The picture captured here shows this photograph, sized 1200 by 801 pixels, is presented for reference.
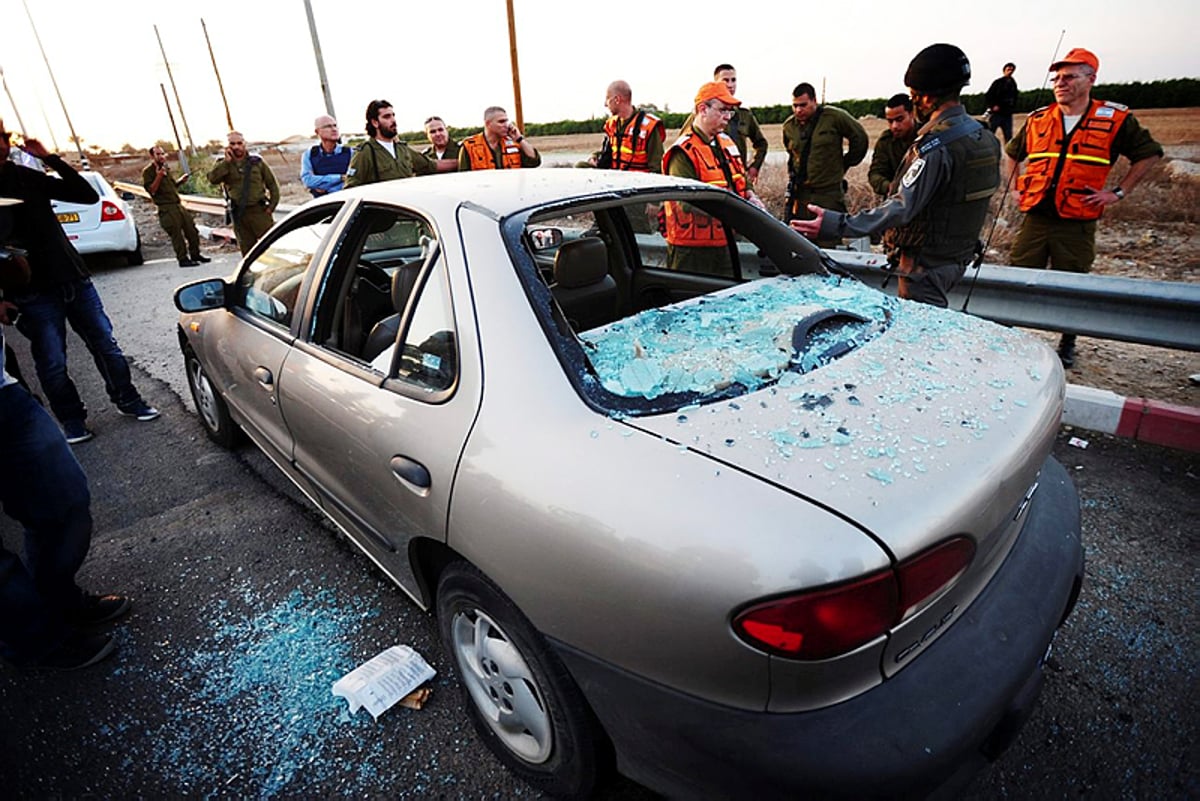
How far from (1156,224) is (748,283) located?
861 centimetres

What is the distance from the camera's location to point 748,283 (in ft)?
7.37

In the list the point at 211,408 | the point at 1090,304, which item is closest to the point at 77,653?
the point at 211,408

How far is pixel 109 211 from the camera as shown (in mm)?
8867

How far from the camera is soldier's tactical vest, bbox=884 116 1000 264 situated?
2.97 metres

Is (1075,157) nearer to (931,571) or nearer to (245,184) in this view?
(931,571)

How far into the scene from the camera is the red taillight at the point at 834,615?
105 centimetres

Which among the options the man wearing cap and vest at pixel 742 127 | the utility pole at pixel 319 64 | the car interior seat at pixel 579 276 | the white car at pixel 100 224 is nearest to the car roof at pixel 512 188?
the car interior seat at pixel 579 276

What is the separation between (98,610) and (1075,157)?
589 centimetres

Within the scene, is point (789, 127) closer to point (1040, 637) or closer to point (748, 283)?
point (748, 283)

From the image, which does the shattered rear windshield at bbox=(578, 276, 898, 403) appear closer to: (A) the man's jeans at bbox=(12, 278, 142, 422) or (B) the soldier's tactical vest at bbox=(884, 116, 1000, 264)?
(B) the soldier's tactical vest at bbox=(884, 116, 1000, 264)

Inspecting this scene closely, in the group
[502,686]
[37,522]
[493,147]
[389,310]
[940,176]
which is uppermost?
[493,147]

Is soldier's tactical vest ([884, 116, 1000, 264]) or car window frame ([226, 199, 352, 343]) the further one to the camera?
soldier's tactical vest ([884, 116, 1000, 264])

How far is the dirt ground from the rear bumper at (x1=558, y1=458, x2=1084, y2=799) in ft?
7.65

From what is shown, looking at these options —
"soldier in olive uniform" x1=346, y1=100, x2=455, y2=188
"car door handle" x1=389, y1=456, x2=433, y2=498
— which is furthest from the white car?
"car door handle" x1=389, y1=456, x2=433, y2=498
